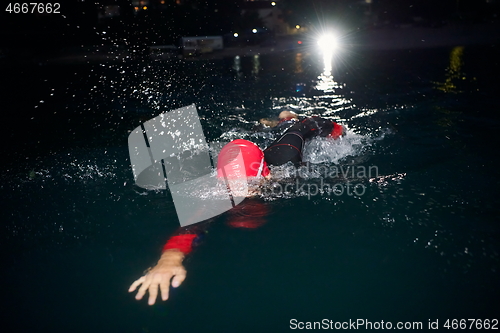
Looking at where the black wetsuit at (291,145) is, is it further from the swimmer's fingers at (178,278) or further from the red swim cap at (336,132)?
the swimmer's fingers at (178,278)

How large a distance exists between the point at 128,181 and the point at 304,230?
2997 mm

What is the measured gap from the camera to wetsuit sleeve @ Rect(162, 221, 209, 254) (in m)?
3.38

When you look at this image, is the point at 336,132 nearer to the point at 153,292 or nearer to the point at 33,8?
the point at 153,292

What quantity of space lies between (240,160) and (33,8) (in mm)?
24973

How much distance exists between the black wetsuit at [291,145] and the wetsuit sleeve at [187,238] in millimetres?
1503

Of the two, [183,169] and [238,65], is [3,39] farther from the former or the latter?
[183,169]

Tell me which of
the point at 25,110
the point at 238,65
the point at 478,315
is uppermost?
the point at 238,65

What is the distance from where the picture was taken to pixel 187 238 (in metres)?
3.53

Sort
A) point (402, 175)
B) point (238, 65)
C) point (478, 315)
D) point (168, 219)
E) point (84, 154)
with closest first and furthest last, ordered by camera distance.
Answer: point (478, 315) → point (168, 219) → point (402, 175) → point (84, 154) → point (238, 65)

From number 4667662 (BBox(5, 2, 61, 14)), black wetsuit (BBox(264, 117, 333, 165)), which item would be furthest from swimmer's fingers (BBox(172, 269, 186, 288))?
number 4667662 (BBox(5, 2, 61, 14))

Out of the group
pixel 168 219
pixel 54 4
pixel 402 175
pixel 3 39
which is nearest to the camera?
pixel 168 219

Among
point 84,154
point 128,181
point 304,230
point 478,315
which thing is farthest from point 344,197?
point 84,154

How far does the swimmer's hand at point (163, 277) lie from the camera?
276cm

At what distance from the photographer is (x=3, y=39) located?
20484 millimetres
